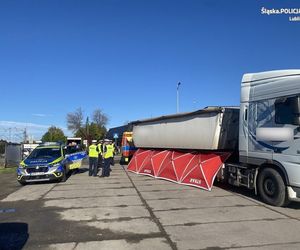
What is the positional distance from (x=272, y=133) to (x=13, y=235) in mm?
6583

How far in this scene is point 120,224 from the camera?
328 inches

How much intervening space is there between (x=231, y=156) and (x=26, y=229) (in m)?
7.72

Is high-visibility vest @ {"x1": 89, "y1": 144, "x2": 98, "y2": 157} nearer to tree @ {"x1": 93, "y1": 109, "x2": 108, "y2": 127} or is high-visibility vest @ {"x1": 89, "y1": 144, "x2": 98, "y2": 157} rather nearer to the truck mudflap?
the truck mudflap

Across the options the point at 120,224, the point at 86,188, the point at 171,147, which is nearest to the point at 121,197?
the point at 86,188

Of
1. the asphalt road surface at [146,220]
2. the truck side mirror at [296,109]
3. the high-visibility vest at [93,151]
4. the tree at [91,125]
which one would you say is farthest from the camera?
the tree at [91,125]

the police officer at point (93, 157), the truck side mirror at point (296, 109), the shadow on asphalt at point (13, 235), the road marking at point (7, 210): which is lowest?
the shadow on asphalt at point (13, 235)

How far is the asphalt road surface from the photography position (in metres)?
6.88

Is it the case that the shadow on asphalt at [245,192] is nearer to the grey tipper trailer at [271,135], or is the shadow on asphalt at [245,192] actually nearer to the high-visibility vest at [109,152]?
the grey tipper trailer at [271,135]

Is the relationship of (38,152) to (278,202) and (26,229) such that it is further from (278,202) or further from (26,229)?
(278,202)

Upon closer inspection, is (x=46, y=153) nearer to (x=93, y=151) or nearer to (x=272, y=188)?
(x=93, y=151)

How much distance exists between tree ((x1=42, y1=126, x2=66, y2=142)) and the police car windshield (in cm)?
8478

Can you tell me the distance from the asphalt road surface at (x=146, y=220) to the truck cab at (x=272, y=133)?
57cm

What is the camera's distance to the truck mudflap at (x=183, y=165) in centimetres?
1367

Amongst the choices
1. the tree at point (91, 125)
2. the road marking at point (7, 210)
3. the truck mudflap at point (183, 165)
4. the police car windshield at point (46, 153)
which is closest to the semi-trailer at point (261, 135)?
the truck mudflap at point (183, 165)
